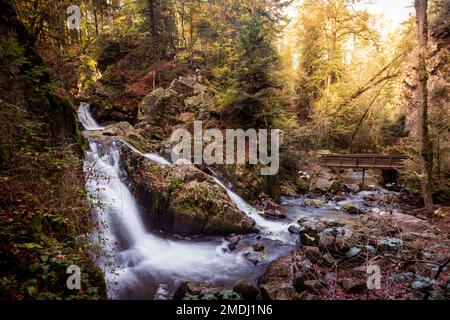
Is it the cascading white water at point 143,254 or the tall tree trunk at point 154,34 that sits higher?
the tall tree trunk at point 154,34

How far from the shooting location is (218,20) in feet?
65.2

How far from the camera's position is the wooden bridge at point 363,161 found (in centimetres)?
1530

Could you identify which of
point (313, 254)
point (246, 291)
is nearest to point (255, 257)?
point (313, 254)

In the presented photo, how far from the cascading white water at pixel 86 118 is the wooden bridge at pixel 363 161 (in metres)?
14.4

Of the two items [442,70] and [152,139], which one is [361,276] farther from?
[442,70]

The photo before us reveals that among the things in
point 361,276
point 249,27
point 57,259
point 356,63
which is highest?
point 356,63

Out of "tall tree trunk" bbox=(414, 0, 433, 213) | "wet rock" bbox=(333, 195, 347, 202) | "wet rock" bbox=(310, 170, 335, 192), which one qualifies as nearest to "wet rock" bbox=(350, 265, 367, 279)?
"tall tree trunk" bbox=(414, 0, 433, 213)

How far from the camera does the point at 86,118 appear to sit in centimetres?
1559

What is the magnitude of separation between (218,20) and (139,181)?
15.8 m

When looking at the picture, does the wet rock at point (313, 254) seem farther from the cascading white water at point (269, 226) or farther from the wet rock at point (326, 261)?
the cascading white water at point (269, 226)

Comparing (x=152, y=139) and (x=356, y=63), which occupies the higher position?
(x=356, y=63)

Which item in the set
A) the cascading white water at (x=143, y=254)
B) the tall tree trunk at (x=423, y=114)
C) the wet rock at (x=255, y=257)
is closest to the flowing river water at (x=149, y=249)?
the cascading white water at (x=143, y=254)
